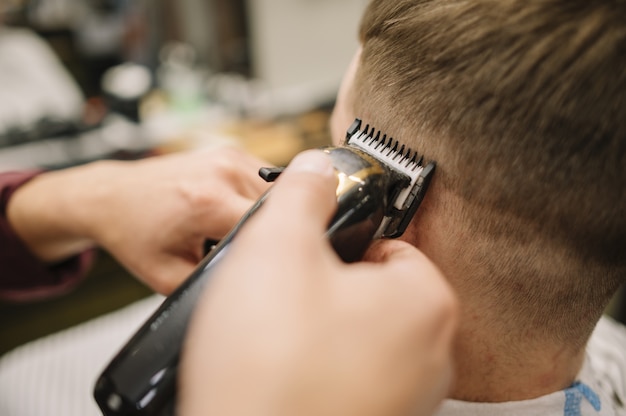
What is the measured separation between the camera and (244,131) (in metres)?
2.36

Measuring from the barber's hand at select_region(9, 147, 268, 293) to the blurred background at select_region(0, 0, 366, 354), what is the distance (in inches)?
37.2

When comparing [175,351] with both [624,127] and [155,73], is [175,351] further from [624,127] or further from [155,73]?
[155,73]

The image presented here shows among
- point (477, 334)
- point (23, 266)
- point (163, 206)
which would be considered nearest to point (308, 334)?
point (477, 334)

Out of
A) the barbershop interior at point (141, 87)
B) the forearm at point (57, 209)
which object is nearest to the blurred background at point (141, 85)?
the barbershop interior at point (141, 87)

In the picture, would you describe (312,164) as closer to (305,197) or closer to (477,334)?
(305,197)

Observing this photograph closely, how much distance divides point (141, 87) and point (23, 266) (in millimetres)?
1294

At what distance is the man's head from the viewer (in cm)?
56

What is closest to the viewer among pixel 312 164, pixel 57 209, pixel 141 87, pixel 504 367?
pixel 312 164

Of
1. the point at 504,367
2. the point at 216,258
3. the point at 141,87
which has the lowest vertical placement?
the point at 141,87

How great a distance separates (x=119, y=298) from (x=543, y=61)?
6.32 feet

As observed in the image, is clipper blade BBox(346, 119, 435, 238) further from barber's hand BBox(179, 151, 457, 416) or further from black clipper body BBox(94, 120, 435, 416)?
barber's hand BBox(179, 151, 457, 416)

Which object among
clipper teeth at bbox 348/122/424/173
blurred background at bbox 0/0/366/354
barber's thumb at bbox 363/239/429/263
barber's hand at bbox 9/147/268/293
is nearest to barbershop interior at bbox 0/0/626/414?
blurred background at bbox 0/0/366/354

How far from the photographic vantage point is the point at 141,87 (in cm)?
229

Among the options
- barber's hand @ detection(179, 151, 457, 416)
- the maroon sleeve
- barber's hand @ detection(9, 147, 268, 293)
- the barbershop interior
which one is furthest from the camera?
the barbershop interior
